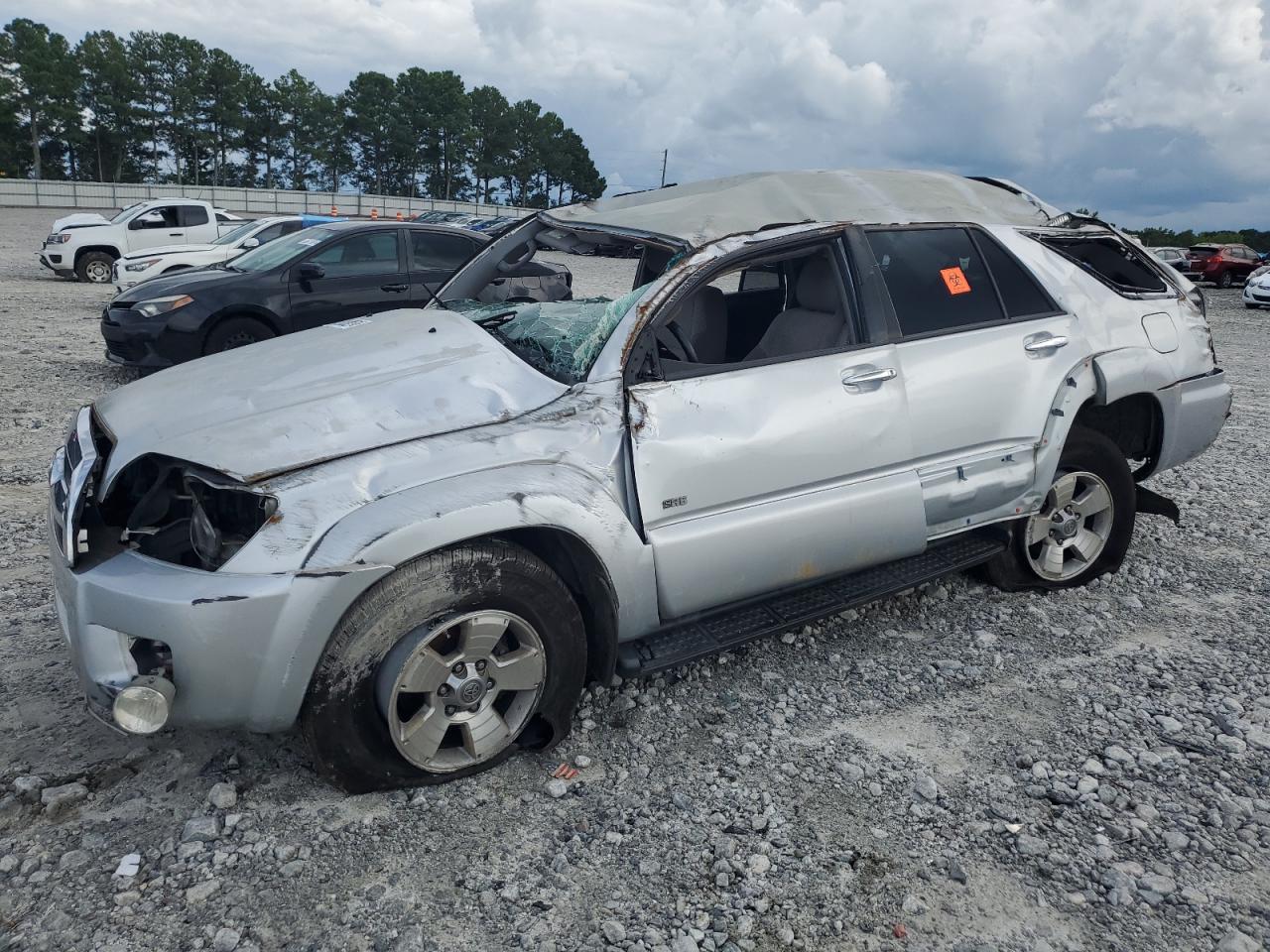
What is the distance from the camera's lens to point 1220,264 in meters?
28.1

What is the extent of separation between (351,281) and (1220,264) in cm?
2777

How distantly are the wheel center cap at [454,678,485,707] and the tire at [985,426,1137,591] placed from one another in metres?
2.54

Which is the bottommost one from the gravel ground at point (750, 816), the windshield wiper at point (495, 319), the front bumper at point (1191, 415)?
the gravel ground at point (750, 816)

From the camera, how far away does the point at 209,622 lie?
100 inches

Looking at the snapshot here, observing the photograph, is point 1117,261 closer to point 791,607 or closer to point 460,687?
point 791,607

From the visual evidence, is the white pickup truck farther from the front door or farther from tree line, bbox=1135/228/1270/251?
tree line, bbox=1135/228/1270/251

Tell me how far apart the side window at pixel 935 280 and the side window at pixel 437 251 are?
20.7ft

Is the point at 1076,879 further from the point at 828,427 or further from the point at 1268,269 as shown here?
the point at 1268,269

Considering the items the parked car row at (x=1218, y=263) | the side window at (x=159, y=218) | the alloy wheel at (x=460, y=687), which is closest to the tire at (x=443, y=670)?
the alloy wheel at (x=460, y=687)

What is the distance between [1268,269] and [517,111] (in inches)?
3267

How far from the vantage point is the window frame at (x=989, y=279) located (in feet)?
12.1

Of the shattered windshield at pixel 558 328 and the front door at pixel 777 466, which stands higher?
the shattered windshield at pixel 558 328

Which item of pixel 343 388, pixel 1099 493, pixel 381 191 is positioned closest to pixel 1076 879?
pixel 1099 493

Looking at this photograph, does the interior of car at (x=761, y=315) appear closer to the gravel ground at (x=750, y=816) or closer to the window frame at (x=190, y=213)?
the gravel ground at (x=750, y=816)
